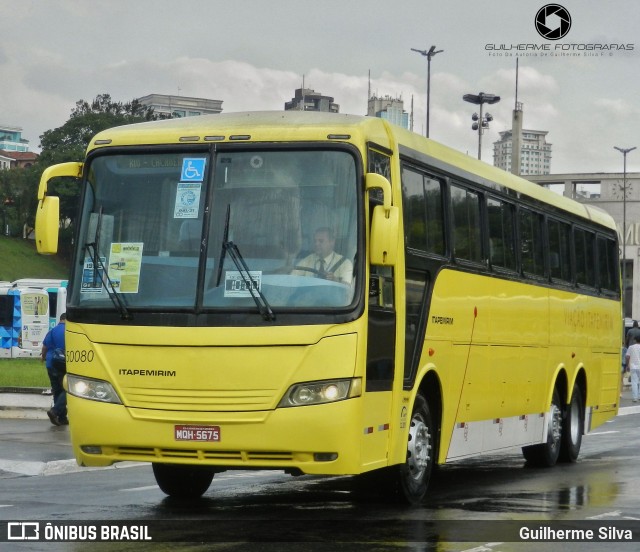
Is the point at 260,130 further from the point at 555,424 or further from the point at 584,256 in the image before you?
the point at 584,256

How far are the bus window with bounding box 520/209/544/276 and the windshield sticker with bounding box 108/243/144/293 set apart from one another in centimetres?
616

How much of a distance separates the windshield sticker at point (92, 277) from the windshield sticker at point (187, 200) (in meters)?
0.71

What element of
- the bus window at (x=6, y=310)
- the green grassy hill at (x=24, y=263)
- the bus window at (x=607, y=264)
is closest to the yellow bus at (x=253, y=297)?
the bus window at (x=607, y=264)

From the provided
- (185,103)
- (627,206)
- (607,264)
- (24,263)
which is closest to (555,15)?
(607,264)

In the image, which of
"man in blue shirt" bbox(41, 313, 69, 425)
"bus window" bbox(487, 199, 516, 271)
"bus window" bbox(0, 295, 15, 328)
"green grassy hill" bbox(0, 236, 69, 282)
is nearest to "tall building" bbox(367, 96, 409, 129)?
"green grassy hill" bbox(0, 236, 69, 282)

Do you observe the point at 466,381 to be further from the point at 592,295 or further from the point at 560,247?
the point at 592,295

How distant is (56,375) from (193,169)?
12006 mm

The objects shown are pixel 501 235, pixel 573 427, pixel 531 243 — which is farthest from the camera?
pixel 573 427

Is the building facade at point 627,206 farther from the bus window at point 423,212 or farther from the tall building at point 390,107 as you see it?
the bus window at point 423,212

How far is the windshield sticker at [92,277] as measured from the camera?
11.2 m

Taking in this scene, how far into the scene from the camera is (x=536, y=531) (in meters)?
10.7

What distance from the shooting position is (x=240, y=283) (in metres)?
10.8

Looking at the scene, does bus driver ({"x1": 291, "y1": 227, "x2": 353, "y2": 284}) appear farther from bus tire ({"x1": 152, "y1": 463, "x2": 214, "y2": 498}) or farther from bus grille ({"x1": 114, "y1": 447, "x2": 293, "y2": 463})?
bus tire ({"x1": 152, "y1": 463, "x2": 214, "y2": 498})

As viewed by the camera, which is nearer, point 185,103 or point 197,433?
point 197,433
